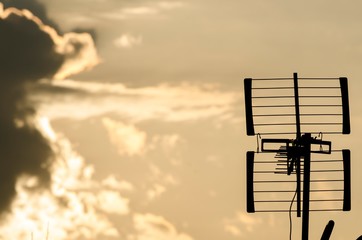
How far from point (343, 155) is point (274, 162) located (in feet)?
8.57

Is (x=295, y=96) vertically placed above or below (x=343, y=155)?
above

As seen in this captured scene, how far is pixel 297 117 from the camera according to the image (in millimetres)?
33344

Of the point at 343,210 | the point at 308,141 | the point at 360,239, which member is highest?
the point at 308,141

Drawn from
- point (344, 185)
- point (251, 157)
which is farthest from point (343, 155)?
point (251, 157)

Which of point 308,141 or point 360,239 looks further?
point 308,141

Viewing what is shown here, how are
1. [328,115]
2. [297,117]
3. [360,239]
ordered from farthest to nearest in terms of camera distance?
[297,117], [328,115], [360,239]

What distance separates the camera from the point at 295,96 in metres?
33.4

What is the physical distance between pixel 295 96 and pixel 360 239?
7.58m

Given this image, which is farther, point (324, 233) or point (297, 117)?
point (297, 117)

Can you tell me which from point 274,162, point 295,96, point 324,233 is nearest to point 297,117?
point 295,96

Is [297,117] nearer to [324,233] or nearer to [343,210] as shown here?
[343,210]

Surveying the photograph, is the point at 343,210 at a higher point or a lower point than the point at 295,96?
lower

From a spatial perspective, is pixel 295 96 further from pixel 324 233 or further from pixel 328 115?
pixel 324 233

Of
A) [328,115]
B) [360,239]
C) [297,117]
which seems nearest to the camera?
[360,239]
